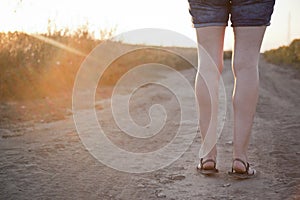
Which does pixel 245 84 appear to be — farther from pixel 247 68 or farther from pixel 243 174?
pixel 243 174

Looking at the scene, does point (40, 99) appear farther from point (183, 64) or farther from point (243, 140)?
point (183, 64)

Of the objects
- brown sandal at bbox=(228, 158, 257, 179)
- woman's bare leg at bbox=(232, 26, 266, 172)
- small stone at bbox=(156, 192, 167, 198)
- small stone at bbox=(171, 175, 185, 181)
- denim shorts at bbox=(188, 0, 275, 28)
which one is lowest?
small stone at bbox=(156, 192, 167, 198)

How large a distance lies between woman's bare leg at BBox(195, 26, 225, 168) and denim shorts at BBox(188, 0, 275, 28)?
71mm

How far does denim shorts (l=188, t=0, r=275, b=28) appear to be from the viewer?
2.23m

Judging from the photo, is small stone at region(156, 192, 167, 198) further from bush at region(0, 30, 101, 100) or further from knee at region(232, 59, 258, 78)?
bush at region(0, 30, 101, 100)

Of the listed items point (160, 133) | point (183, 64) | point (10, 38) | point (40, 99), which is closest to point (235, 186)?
point (160, 133)

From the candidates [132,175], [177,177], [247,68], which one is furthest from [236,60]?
[132,175]

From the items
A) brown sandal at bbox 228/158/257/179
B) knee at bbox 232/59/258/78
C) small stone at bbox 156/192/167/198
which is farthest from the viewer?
knee at bbox 232/59/258/78

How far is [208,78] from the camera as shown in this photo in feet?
7.95

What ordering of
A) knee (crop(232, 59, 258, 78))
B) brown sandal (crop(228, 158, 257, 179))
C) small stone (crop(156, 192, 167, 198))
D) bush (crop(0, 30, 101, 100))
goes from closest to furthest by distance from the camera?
1. small stone (crop(156, 192, 167, 198))
2. brown sandal (crop(228, 158, 257, 179))
3. knee (crop(232, 59, 258, 78))
4. bush (crop(0, 30, 101, 100))

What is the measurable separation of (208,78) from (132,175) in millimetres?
712

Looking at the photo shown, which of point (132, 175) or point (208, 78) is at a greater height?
point (208, 78)

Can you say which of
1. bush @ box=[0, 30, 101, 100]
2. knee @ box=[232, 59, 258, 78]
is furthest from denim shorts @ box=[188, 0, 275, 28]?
bush @ box=[0, 30, 101, 100]

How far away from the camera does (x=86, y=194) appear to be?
1948mm
